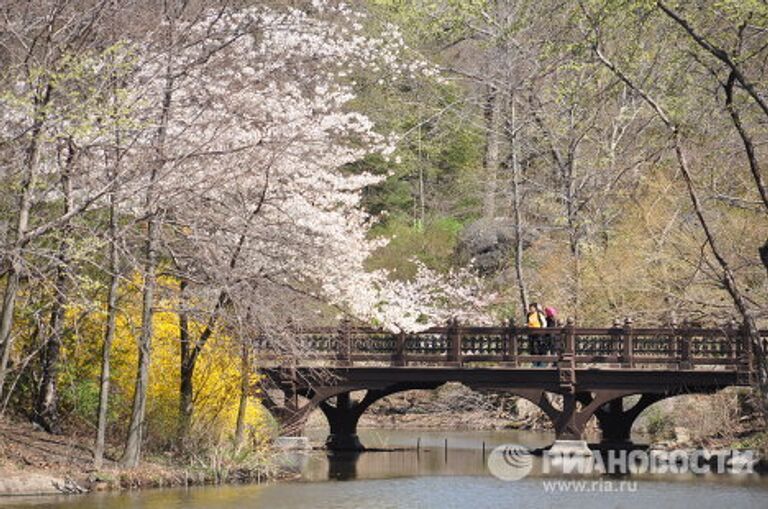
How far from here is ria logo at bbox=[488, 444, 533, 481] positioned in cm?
3106

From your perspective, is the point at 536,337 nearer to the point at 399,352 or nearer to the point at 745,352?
the point at 399,352

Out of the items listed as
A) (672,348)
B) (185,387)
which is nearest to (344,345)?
(185,387)

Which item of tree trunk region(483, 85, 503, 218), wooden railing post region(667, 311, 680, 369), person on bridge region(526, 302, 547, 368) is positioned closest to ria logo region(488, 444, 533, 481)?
person on bridge region(526, 302, 547, 368)

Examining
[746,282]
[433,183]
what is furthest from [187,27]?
[433,183]

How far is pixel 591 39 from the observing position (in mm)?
Answer: 26078

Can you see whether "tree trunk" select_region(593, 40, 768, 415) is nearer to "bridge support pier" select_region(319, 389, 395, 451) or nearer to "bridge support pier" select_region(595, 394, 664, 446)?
"bridge support pier" select_region(595, 394, 664, 446)

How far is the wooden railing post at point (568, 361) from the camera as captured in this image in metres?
33.3

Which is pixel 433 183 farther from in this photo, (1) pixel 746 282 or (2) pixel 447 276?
(1) pixel 746 282

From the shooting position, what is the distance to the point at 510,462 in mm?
33625

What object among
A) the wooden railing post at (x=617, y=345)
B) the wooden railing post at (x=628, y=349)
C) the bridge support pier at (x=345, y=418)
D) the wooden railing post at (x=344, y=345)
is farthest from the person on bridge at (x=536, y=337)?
the bridge support pier at (x=345, y=418)

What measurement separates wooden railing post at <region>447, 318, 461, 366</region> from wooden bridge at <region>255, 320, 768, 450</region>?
2 cm

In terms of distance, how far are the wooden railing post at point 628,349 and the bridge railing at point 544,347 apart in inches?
0.9

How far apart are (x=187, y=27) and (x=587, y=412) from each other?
548 inches

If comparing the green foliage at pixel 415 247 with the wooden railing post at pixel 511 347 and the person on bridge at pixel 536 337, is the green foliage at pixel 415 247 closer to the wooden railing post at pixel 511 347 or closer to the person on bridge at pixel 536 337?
the person on bridge at pixel 536 337
